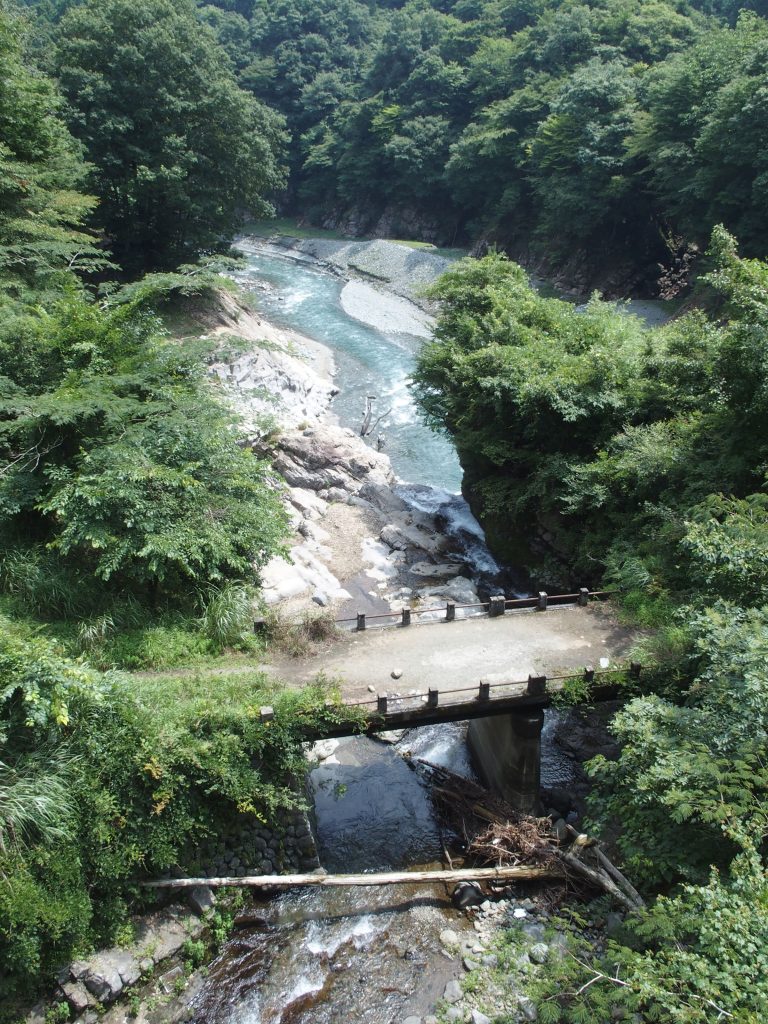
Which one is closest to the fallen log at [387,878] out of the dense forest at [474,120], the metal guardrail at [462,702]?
the metal guardrail at [462,702]

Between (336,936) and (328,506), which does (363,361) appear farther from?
(336,936)

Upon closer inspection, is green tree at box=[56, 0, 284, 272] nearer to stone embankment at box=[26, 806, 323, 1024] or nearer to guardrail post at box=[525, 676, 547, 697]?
guardrail post at box=[525, 676, 547, 697]

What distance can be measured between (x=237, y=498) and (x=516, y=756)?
8.02m

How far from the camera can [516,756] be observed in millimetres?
13180

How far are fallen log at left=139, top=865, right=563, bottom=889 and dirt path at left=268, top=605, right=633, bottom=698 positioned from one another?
308 centimetres

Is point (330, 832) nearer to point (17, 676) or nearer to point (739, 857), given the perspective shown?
point (17, 676)

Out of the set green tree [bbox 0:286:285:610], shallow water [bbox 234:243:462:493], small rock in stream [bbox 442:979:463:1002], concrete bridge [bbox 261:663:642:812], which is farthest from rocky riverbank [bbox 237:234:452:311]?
small rock in stream [bbox 442:979:463:1002]

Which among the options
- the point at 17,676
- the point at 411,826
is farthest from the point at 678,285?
the point at 17,676

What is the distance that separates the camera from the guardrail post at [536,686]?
1228cm

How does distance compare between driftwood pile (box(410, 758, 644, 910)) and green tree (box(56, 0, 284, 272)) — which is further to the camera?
green tree (box(56, 0, 284, 272))

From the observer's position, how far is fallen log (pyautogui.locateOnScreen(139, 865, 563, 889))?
36.6 ft

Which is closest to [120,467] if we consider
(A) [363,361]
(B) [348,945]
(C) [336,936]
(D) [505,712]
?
(D) [505,712]

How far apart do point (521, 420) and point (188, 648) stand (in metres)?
11.9

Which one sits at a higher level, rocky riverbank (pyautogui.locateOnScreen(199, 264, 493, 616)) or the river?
rocky riverbank (pyautogui.locateOnScreen(199, 264, 493, 616))
